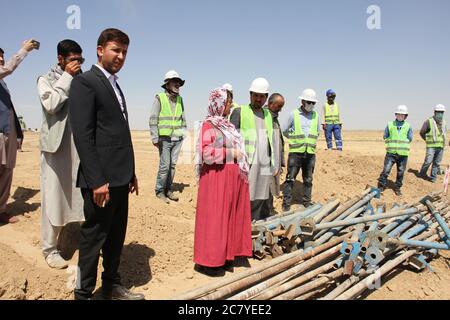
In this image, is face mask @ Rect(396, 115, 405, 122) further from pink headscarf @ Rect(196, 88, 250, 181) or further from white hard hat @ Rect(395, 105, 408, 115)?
pink headscarf @ Rect(196, 88, 250, 181)

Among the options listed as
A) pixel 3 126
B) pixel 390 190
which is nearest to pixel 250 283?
pixel 3 126

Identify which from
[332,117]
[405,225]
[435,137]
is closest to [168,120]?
[405,225]

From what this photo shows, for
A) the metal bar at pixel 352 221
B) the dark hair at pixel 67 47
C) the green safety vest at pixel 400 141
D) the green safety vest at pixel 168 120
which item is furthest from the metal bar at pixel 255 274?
the green safety vest at pixel 400 141

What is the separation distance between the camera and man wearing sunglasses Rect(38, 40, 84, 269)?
2.98 meters

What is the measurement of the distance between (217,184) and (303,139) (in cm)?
274

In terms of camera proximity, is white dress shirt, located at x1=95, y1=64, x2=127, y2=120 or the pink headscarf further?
the pink headscarf

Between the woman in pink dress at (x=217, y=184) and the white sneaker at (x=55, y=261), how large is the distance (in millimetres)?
1267

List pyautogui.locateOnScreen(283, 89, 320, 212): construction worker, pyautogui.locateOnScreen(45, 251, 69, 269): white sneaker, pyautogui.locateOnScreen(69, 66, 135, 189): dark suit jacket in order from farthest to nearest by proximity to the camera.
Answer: pyautogui.locateOnScreen(283, 89, 320, 212): construction worker < pyautogui.locateOnScreen(45, 251, 69, 269): white sneaker < pyautogui.locateOnScreen(69, 66, 135, 189): dark suit jacket

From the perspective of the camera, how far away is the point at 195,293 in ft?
8.20

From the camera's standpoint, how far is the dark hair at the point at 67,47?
2.98m

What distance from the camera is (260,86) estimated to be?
14.2ft

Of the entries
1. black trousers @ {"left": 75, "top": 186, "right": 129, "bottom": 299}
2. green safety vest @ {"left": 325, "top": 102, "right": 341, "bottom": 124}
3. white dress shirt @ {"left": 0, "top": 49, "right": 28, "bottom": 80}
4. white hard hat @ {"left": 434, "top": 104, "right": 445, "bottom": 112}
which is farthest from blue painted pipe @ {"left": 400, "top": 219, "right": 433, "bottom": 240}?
white hard hat @ {"left": 434, "top": 104, "right": 445, "bottom": 112}

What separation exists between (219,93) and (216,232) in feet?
4.56

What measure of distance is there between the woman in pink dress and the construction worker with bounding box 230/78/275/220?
3.01ft
